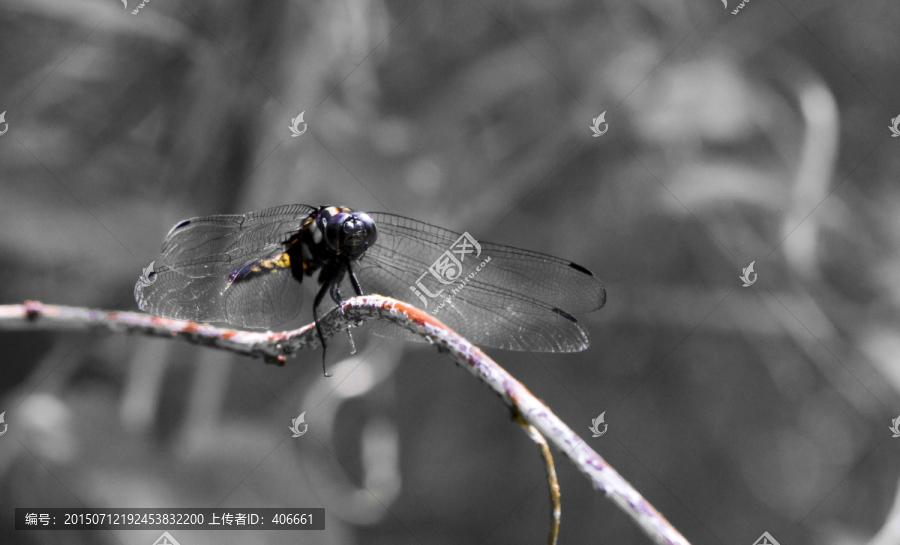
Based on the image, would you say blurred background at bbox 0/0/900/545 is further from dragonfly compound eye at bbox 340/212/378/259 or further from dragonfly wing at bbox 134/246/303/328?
dragonfly compound eye at bbox 340/212/378/259

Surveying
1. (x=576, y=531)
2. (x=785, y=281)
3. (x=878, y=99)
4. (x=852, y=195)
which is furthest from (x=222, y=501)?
(x=878, y=99)

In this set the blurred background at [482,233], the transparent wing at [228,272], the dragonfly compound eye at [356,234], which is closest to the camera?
the dragonfly compound eye at [356,234]

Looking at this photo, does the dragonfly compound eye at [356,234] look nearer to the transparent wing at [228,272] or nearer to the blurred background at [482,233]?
the transparent wing at [228,272]

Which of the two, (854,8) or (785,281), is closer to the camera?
(785,281)

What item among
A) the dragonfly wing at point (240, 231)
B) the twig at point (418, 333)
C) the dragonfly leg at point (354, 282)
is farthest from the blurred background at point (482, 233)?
the twig at point (418, 333)

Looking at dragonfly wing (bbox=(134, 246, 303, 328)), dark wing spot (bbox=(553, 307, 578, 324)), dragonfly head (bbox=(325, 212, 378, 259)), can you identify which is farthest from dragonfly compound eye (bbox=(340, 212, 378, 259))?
dark wing spot (bbox=(553, 307, 578, 324))

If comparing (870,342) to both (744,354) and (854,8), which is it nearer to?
(744,354)
